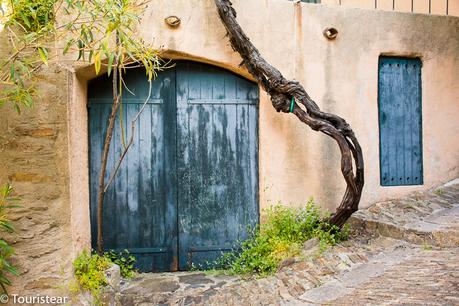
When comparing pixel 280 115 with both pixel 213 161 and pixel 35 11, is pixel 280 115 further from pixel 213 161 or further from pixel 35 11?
pixel 35 11

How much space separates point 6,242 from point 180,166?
74.0 inches

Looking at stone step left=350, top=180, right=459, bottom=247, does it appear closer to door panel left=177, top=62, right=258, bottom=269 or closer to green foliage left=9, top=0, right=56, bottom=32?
door panel left=177, top=62, right=258, bottom=269

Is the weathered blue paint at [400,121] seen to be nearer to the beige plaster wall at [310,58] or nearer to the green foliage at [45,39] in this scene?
the beige plaster wall at [310,58]

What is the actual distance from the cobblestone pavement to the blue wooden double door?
0.45 meters

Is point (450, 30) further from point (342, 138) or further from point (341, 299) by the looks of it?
point (341, 299)

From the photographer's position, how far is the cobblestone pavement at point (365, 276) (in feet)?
10.1

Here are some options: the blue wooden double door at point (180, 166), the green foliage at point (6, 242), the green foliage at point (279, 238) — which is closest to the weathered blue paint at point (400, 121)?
the green foliage at point (279, 238)

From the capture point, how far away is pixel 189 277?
4.35 m

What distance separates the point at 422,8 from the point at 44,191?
19.0 feet

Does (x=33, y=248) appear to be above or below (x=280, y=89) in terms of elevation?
below

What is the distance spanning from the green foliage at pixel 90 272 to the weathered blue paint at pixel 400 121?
3.47m

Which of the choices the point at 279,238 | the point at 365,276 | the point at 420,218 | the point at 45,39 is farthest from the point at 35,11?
the point at 420,218

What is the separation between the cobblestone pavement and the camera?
3090 millimetres

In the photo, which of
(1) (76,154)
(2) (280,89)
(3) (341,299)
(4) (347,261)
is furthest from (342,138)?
(1) (76,154)
